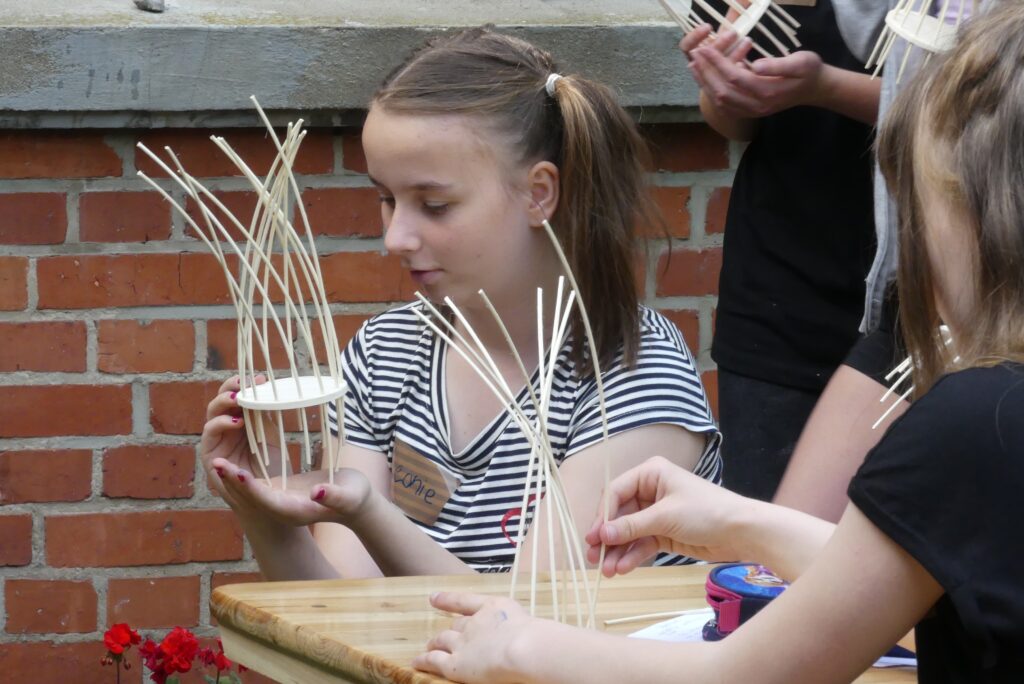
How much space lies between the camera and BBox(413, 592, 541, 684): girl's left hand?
1.12 meters

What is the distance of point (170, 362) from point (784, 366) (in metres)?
1.04

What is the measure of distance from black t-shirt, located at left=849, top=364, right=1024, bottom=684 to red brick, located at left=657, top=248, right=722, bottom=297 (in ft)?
4.99

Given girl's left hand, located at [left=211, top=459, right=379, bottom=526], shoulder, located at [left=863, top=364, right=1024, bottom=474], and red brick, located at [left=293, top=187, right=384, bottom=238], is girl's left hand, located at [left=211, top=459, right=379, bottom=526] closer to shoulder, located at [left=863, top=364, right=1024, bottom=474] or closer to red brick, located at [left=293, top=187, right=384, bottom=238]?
shoulder, located at [left=863, top=364, right=1024, bottom=474]

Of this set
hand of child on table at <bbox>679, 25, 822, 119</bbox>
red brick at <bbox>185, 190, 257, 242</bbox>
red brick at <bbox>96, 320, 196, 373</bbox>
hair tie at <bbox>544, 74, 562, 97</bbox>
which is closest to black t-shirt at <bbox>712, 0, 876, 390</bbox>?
hand of child on table at <bbox>679, 25, 822, 119</bbox>

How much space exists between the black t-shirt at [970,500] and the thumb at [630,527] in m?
0.37

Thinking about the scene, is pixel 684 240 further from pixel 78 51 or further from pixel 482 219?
pixel 78 51

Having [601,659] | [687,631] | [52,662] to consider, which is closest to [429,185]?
[687,631]

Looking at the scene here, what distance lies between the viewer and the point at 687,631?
1.29 metres

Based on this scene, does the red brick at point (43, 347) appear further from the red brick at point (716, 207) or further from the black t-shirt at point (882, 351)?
the black t-shirt at point (882, 351)

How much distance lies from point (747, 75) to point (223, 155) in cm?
93

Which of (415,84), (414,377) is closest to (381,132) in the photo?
(415,84)

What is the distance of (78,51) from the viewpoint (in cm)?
228

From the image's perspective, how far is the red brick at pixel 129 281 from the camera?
234 cm

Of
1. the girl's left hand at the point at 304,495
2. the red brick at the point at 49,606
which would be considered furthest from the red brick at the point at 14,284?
the girl's left hand at the point at 304,495
